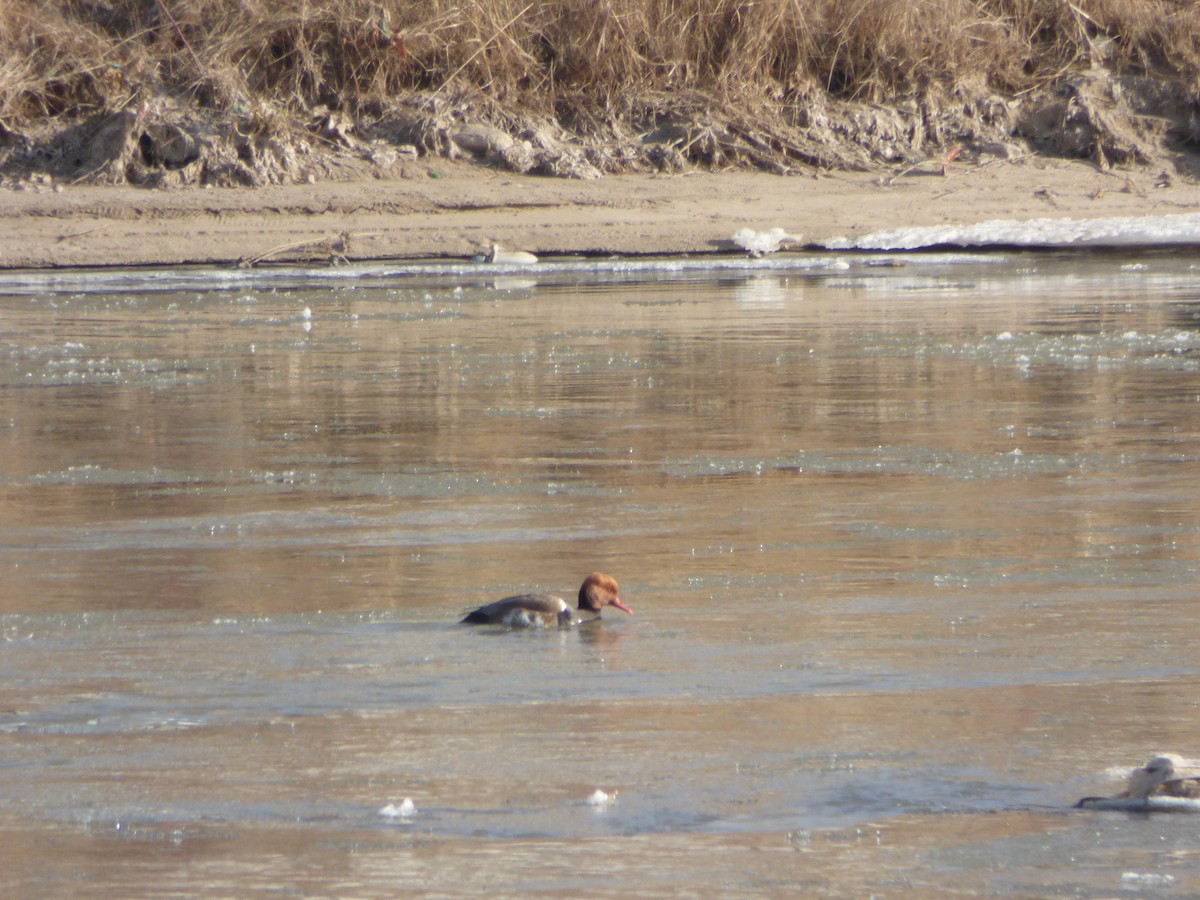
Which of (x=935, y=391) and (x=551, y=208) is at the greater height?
(x=551, y=208)

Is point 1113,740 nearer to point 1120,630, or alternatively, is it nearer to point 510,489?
point 1120,630

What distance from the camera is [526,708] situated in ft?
14.1

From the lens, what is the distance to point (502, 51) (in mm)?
18672

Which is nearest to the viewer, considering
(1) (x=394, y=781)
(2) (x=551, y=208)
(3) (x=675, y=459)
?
(1) (x=394, y=781)

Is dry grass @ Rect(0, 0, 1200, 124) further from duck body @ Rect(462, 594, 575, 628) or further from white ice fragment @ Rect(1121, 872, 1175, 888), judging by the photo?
white ice fragment @ Rect(1121, 872, 1175, 888)

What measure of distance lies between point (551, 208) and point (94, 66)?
490cm

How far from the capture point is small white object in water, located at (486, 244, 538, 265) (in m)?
15.9

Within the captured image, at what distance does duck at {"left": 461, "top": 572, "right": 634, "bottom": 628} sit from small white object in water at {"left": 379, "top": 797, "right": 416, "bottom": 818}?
124cm

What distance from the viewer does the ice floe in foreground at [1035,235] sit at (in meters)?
16.4

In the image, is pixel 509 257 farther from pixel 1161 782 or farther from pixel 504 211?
pixel 1161 782

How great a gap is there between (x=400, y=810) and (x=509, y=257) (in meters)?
12.6

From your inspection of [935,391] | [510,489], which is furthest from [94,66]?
[510,489]

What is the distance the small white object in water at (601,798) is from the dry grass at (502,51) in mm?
15185

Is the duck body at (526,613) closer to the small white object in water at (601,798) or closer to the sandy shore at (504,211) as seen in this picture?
the small white object in water at (601,798)
